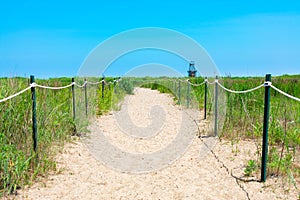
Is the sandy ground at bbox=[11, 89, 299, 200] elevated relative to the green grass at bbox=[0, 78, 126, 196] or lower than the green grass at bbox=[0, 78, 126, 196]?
lower

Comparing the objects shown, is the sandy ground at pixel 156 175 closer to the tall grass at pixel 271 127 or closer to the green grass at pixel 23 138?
the green grass at pixel 23 138

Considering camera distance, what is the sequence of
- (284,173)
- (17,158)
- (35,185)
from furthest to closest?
(284,173)
(35,185)
(17,158)

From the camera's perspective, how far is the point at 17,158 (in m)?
3.81

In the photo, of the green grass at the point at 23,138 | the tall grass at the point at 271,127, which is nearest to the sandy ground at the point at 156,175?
the green grass at the point at 23,138

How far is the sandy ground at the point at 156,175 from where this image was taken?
3824mm

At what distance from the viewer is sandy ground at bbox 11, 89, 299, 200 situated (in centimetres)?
382

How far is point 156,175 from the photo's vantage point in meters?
4.55

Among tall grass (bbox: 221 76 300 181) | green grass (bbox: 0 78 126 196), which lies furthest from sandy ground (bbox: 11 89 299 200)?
tall grass (bbox: 221 76 300 181)

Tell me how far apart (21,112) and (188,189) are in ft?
8.10

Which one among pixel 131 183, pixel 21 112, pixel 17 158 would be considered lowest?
pixel 131 183

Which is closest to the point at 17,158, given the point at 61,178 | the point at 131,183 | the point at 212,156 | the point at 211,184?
the point at 61,178

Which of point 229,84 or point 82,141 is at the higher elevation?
point 229,84

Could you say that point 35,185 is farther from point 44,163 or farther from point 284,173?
point 284,173

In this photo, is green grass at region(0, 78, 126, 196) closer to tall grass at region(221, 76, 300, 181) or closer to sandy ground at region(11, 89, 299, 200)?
sandy ground at region(11, 89, 299, 200)
